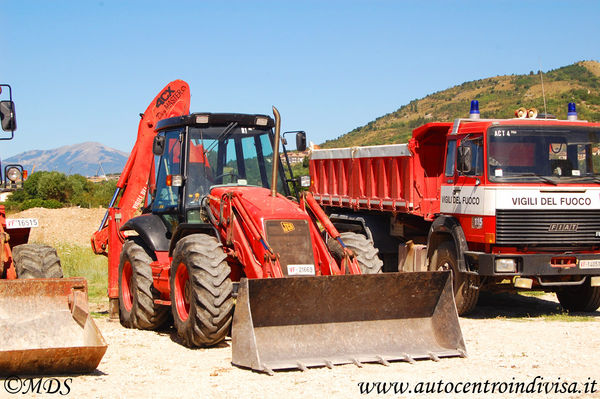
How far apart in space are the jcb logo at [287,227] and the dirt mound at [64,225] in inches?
720

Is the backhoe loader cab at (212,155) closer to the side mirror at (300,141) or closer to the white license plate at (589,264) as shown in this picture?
the side mirror at (300,141)

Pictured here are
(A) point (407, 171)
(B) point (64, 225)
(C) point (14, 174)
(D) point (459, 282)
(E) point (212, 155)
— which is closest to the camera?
(C) point (14, 174)

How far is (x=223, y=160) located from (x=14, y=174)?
8.37 feet

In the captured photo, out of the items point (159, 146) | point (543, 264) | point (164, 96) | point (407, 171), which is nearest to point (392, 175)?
point (407, 171)

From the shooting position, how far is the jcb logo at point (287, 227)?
8.62 m

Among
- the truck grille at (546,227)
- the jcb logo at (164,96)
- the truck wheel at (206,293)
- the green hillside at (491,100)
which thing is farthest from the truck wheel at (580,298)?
the green hillside at (491,100)

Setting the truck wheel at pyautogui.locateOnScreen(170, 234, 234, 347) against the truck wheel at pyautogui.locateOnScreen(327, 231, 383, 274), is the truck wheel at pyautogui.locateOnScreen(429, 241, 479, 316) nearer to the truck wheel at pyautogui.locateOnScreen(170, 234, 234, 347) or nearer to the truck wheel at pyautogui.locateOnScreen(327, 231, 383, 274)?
the truck wheel at pyautogui.locateOnScreen(327, 231, 383, 274)

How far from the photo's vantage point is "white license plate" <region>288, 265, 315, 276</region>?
841cm

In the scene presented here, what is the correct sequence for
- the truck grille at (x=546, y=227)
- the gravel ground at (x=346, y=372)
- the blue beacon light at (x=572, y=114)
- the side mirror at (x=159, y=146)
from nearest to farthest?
the gravel ground at (x=346, y=372), the side mirror at (x=159, y=146), the truck grille at (x=546, y=227), the blue beacon light at (x=572, y=114)

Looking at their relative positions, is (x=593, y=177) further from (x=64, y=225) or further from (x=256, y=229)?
(x=64, y=225)

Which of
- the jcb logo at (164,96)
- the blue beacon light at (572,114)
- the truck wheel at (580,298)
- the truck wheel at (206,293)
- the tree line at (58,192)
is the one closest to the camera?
the truck wheel at (206,293)

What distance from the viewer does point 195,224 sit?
9.29m

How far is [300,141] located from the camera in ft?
31.9

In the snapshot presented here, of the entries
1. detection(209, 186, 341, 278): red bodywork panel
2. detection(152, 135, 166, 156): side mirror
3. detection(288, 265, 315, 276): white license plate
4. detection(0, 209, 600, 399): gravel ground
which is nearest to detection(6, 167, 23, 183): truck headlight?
detection(152, 135, 166, 156): side mirror
